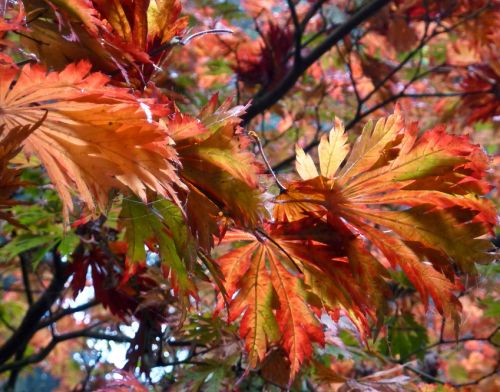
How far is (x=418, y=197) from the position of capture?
67 centimetres

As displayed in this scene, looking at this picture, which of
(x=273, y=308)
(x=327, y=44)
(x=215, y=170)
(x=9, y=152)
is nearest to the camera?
(x=9, y=152)

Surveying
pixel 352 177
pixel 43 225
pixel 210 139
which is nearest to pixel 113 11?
pixel 210 139

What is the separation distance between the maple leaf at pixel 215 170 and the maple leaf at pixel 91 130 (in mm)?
55

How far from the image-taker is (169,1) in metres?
0.67

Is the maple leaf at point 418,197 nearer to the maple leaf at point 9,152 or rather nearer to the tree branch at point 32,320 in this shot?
the maple leaf at point 9,152

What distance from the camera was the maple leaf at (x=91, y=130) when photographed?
1.69 ft

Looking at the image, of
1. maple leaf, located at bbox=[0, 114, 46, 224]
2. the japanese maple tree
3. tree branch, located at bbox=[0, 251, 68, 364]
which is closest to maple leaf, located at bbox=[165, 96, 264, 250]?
the japanese maple tree

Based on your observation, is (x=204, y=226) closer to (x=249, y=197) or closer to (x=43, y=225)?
(x=249, y=197)

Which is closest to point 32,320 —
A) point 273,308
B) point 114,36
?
point 273,308

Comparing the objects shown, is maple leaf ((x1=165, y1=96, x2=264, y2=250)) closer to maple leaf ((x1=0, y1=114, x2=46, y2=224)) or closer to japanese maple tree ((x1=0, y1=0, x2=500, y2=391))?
japanese maple tree ((x1=0, y1=0, x2=500, y2=391))

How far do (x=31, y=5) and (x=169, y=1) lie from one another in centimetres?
14

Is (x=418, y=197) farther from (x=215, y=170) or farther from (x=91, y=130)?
(x=91, y=130)

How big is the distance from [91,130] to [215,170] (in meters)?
0.12

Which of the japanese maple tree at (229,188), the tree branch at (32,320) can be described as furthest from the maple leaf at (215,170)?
the tree branch at (32,320)
